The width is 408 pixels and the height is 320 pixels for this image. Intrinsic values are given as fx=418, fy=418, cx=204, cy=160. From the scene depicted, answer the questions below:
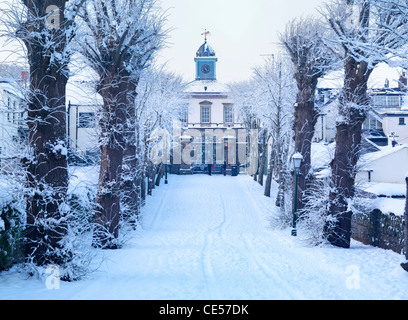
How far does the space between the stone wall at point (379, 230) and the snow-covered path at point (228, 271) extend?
34 centimetres

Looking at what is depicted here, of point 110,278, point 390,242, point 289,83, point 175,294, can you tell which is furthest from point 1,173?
point 289,83

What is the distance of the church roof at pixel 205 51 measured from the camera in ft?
196

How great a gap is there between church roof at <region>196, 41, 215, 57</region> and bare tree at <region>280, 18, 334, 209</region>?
43288 mm

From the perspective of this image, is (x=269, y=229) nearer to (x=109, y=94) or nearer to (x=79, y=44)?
(x=109, y=94)

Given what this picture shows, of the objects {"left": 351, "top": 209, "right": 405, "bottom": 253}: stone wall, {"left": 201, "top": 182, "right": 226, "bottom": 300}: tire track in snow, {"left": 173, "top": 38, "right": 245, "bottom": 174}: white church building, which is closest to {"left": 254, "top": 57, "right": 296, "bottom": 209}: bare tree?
{"left": 201, "top": 182, "right": 226, "bottom": 300}: tire track in snow

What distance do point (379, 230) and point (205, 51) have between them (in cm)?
5095

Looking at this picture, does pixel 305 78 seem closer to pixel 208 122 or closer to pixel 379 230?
pixel 379 230

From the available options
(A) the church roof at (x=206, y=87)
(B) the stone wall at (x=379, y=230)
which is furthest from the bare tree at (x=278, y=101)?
(A) the church roof at (x=206, y=87)

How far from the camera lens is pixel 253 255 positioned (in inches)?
452

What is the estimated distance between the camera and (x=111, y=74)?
1198 cm

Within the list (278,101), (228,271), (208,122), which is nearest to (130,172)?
(228,271)

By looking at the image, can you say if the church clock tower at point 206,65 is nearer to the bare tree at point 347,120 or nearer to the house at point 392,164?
the house at point 392,164

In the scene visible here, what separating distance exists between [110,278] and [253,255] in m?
4.64
